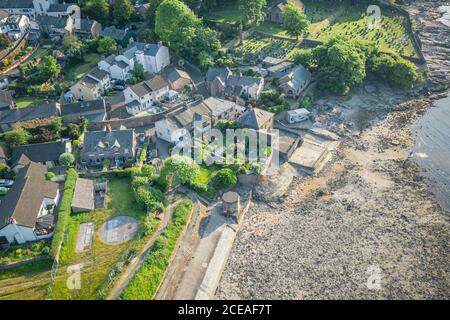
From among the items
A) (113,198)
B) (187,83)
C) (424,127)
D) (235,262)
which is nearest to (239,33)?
(187,83)

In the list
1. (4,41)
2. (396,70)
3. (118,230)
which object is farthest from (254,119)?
(4,41)

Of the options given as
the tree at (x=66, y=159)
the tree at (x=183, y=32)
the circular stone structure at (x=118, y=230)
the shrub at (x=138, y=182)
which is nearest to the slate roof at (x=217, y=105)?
the tree at (x=183, y=32)

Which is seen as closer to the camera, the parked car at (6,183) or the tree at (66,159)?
the parked car at (6,183)

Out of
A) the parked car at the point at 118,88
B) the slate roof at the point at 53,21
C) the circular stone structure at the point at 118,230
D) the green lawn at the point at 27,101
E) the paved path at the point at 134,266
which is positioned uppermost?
the slate roof at the point at 53,21

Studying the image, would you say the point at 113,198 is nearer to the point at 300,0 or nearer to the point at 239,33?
the point at 239,33

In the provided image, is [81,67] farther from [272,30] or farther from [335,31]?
[335,31]

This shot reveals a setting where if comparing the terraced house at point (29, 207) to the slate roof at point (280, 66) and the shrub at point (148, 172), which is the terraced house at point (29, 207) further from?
the slate roof at point (280, 66)
